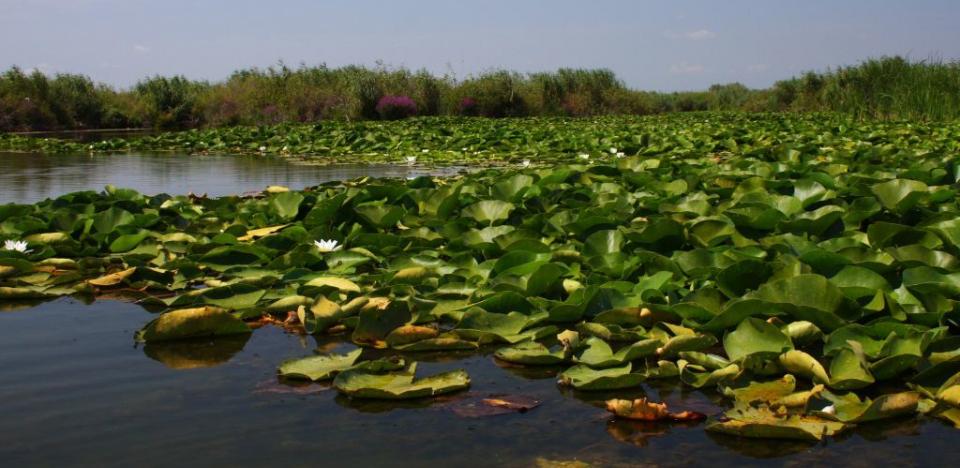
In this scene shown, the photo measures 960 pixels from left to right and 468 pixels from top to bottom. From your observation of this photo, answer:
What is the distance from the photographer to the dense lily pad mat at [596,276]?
94.1 inches

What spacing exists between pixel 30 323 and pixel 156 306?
0.46 metres

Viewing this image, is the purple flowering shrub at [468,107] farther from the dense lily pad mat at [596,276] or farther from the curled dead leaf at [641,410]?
the curled dead leaf at [641,410]

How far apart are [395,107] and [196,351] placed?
2106 cm

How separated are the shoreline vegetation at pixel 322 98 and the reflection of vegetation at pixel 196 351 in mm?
17862

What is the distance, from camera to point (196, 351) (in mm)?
2895

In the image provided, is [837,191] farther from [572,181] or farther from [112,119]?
[112,119]

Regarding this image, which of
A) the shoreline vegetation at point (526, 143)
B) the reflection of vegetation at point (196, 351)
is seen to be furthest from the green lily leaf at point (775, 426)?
the shoreline vegetation at point (526, 143)

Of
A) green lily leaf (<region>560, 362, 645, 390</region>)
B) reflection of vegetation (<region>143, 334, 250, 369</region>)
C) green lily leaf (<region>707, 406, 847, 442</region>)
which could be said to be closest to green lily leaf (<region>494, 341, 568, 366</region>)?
green lily leaf (<region>560, 362, 645, 390</region>)

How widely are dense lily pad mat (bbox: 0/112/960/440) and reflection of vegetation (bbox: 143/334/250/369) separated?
0.14ft

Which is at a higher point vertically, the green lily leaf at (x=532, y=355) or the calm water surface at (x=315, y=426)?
the green lily leaf at (x=532, y=355)

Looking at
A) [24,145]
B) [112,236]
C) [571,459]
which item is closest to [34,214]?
[112,236]

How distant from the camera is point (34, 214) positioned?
481 cm

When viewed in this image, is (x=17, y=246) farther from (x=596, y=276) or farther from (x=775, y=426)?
(x=775, y=426)

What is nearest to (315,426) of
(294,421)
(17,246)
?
(294,421)
